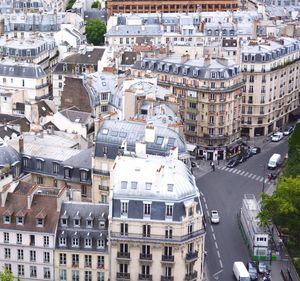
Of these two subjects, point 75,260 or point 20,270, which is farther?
point 20,270

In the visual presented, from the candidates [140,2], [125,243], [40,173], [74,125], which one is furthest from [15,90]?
[140,2]

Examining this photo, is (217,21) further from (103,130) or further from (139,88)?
(103,130)

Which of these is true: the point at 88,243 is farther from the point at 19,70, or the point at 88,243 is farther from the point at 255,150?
the point at 19,70

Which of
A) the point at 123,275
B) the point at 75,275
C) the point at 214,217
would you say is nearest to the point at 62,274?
the point at 75,275

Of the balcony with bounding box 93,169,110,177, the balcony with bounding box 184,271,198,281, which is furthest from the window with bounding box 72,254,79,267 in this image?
the balcony with bounding box 93,169,110,177

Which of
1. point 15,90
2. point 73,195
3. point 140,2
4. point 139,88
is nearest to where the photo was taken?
point 73,195

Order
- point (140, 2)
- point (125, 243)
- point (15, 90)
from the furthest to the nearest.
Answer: point (140, 2) → point (15, 90) → point (125, 243)
